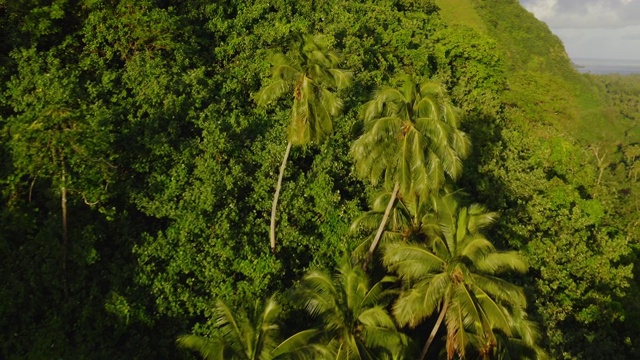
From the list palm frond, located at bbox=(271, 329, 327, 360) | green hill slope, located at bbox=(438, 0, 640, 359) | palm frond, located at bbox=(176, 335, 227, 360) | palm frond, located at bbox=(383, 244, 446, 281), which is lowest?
green hill slope, located at bbox=(438, 0, 640, 359)

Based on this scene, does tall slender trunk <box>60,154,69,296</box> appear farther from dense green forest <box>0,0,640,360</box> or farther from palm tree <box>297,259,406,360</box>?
palm tree <box>297,259,406,360</box>

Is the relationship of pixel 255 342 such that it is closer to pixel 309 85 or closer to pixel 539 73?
pixel 309 85

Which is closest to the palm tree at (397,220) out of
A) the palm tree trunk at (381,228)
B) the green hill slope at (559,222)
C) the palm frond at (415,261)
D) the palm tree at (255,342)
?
the palm tree trunk at (381,228)

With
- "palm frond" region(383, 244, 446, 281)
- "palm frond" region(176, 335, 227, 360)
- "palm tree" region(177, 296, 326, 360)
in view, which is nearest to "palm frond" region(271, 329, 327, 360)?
"palm tree" region(177, 296, 326, 360)

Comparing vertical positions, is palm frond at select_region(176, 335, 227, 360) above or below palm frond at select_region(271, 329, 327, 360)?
below

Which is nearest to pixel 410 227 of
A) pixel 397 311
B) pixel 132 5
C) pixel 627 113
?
pixel 397 311

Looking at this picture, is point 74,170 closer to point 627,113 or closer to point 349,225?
point 349,225
